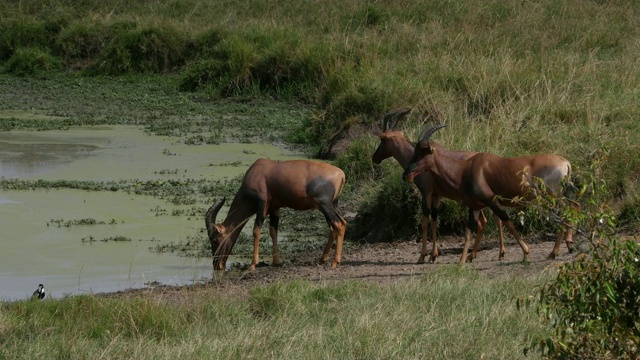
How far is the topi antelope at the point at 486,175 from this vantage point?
11.4 metres

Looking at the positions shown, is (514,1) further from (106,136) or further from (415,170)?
Answer: (415,170)

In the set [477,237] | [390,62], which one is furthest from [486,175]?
[390,62]

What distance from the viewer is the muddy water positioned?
11.6 m

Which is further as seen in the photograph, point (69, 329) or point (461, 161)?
point (461, 161)

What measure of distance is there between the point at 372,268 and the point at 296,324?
3.11 m

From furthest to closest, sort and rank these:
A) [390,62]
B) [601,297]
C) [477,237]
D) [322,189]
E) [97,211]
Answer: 1. [390,62]
2. [97,211]
3. [322,189]
4. [477,237]
5. [601,297]

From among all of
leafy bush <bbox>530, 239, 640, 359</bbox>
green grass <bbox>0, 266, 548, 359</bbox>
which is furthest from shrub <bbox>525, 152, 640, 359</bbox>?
green grass <bbox>0, 266, 548, 359</bbox>

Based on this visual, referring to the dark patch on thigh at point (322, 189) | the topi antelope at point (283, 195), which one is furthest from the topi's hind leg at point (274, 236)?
the dark patch on thigh at point (322, 189)

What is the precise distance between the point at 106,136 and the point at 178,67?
7219mm

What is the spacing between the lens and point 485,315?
8.55 meters

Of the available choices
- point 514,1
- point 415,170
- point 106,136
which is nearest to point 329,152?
point 106,136

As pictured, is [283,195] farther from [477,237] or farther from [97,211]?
[97,211]

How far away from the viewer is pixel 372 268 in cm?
1155

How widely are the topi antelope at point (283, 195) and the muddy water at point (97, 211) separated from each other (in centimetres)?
43
